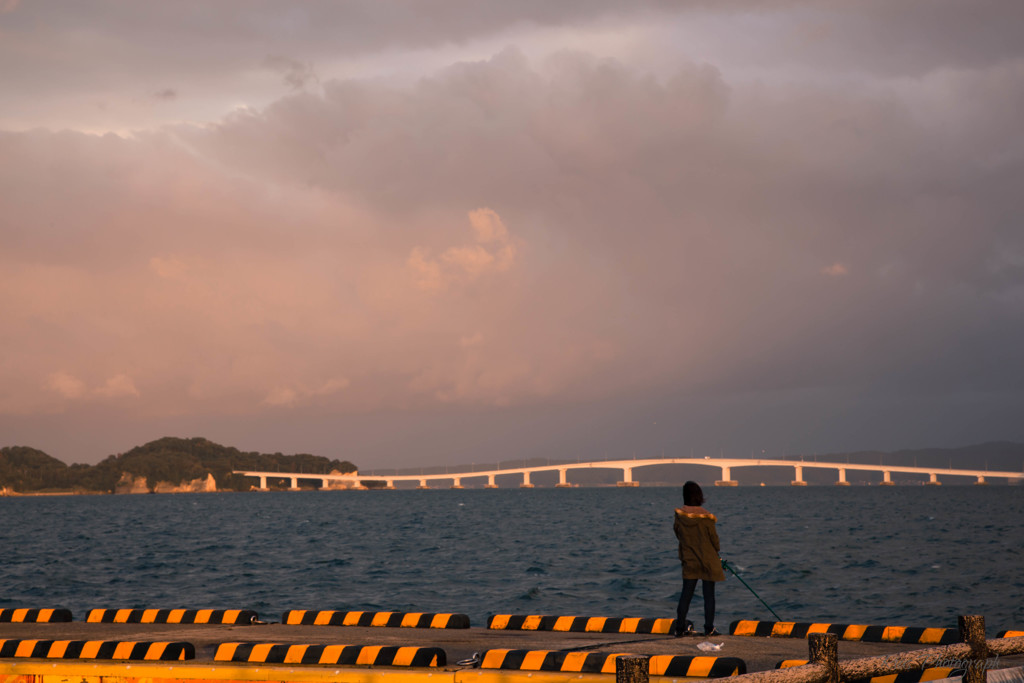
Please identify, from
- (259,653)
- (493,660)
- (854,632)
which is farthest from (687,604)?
(259,653)

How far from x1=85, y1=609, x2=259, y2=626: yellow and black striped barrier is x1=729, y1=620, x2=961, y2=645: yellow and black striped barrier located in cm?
739

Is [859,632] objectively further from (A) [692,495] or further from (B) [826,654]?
(B) [826,654]

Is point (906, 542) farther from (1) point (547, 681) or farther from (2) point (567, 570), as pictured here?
(1) point (547, 681)

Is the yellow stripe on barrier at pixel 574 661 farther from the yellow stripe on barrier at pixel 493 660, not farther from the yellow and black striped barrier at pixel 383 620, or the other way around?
the yellow and black striped barrier at pixel 383 620

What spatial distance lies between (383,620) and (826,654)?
1086cm

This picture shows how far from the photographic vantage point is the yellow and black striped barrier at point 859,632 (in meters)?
12.8

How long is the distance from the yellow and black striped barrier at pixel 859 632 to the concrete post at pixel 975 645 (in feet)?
18.8

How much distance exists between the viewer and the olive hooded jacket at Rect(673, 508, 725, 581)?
1341 centimetres

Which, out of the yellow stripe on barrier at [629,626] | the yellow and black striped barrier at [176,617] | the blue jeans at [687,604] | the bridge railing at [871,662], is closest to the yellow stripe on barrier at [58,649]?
the yellow and black striped barrier at [176,617]

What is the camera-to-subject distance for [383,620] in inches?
624

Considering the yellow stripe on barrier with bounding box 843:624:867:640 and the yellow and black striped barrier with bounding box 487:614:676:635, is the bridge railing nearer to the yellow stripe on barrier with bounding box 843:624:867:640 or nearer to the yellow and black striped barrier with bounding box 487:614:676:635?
the yellow stripe on barrier with bounding box 843:624:867:640

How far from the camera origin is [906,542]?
6450 cm

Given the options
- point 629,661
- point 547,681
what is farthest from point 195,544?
point 629,661

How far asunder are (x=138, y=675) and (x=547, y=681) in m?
4.34
